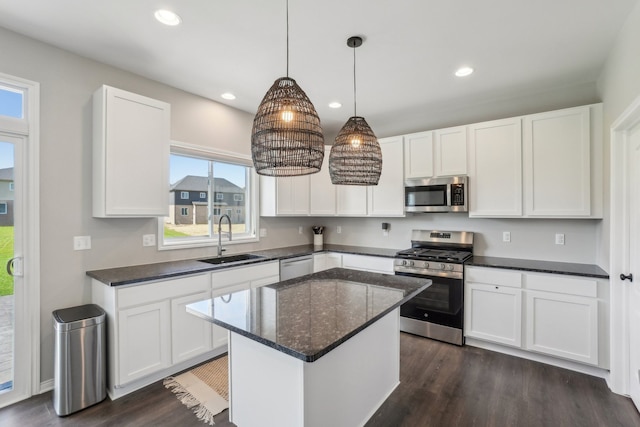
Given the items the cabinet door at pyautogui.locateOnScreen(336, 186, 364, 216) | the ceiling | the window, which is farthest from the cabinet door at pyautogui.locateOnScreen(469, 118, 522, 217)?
the window

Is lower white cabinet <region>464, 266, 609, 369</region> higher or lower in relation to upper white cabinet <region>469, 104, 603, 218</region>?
lower

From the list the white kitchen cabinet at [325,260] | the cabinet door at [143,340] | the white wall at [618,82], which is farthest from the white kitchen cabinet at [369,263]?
the cabinet door at [143,340]

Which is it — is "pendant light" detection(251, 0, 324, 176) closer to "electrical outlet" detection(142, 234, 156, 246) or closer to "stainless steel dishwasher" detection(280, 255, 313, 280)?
"electrical outlet" detection(142, 234, 156, 246)

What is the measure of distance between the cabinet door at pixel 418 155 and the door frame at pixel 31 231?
3691 mm

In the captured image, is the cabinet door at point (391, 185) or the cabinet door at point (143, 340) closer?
the cabinet door at point (143, 340)

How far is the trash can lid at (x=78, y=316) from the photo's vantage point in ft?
6.93

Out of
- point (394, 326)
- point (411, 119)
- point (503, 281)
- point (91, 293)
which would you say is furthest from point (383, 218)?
point (91, 293)

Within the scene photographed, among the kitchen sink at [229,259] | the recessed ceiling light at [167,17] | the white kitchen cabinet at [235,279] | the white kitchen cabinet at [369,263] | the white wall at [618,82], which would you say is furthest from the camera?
the white kitchen cabinet at [369,263]

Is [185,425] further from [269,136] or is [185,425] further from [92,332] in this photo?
[269,136]

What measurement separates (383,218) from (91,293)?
11.5ft

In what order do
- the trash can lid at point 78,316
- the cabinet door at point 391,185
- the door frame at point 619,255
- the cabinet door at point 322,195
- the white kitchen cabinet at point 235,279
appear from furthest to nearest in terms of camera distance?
the cabinet door at point 322,195, the cabinet door at point 391,185, the white kitchen cabinet at point 235,279, the door frame at point 619,255, the trash can lid at point 78,316

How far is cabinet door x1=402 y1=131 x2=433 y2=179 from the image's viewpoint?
Result: 370 cm

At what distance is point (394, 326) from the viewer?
2189 mm

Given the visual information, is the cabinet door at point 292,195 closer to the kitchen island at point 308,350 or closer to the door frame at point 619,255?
the kitchen island at point 308,350
